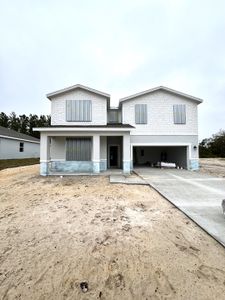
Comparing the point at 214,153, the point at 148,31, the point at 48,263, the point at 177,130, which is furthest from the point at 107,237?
the point at 214,153

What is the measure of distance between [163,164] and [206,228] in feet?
44.5

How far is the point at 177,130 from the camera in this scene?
1570 cm

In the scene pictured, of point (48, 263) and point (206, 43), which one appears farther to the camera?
point (206, 43)

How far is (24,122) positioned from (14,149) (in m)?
31.0

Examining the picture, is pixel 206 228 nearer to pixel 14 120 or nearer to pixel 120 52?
pixel 120 52

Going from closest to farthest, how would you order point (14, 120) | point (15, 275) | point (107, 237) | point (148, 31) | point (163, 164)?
1. point (15, 275)
2. point (107, 237)
3. point (148, 31)
4. point (163, 164)
5. point (14, 120)

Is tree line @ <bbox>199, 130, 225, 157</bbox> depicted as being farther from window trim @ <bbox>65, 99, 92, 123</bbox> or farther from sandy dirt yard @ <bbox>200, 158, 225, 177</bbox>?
window trim @ <bbox>65, 99, 92, 123</bbox>

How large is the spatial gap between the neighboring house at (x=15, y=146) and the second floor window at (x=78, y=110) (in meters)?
11.4

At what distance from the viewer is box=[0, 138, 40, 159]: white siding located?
74.0ft

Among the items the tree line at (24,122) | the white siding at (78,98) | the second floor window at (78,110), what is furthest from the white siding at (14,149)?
the tree line at (24,122)

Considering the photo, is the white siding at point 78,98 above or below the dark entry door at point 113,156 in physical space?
above

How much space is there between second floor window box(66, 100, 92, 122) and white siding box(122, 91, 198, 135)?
2876mm

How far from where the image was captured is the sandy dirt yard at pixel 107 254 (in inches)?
97.8

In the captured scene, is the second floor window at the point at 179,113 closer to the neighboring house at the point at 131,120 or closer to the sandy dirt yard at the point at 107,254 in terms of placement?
the neighboring house at the point at 131,120
